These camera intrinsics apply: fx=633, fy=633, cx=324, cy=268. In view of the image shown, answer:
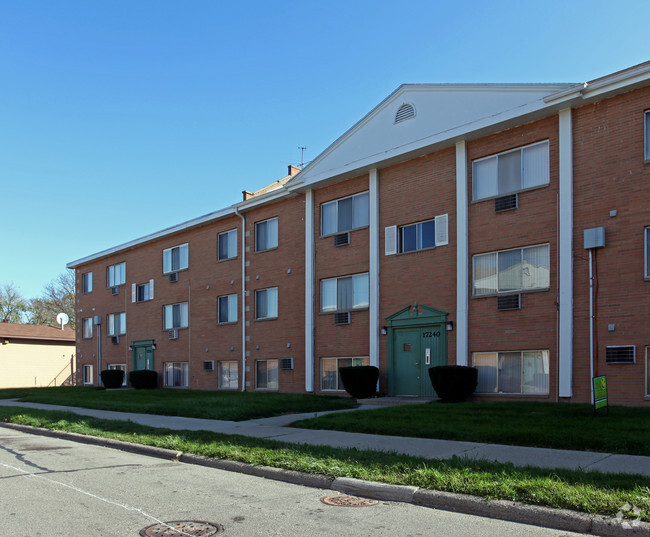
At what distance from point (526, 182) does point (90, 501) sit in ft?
43.3

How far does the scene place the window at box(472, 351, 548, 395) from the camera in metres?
15.9

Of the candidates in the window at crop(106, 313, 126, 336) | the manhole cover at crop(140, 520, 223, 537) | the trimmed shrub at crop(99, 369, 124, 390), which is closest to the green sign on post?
the manhole cover at crop(140, 520, 223, 537)

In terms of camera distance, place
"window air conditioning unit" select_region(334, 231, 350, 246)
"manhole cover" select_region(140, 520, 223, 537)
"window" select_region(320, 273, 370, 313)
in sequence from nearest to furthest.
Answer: "manhole cover" select_region(140, 520, 223, 537) → "window" select_region(320, 273, 370, 313) → "window air conditioning unit" select_region(334, 231, 350, 246)

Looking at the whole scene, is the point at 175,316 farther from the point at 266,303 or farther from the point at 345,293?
the point at 345,293

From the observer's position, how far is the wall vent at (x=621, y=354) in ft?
45.9

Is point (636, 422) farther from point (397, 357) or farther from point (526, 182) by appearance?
point (397, 357)

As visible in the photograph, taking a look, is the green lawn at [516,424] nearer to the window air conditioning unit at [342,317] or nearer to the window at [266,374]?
the window air conditioning unit at [342,317]

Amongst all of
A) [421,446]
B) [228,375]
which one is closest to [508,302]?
[421,446]

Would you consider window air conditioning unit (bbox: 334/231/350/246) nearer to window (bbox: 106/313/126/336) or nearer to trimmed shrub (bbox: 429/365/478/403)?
trimmed shrub (bbox: 429/365/478/403)

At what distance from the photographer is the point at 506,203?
55.1 feet

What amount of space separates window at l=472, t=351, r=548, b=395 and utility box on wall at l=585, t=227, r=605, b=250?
2934 mm

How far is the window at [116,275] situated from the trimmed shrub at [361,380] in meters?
18.6

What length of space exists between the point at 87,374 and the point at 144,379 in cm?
963

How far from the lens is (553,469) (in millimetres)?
7453
